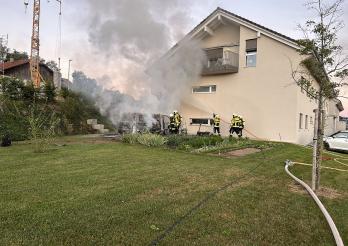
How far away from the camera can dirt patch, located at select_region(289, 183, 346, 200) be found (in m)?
6.65

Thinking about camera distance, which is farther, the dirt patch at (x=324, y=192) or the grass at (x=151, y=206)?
the dirt patch at (x=324, y=192)

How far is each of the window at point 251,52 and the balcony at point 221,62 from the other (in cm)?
87

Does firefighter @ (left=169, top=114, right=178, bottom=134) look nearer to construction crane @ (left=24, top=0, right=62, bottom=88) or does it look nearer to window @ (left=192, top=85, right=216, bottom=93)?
window @ (left=192, top=85, right=216, bottom=93)

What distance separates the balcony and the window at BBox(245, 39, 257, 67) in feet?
2.85

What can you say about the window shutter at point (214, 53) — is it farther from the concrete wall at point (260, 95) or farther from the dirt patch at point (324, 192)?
the dirt patch at point (324, 192)

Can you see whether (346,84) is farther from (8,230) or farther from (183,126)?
(183,126)

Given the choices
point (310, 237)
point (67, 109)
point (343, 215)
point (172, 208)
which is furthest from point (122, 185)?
point (67, 109)

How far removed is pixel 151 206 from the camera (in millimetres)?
5285

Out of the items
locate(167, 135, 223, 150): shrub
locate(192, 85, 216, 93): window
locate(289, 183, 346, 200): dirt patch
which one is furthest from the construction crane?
locate(289, 183, 346, 200): dirt patch

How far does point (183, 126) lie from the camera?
24.9 m

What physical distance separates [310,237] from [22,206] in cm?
446

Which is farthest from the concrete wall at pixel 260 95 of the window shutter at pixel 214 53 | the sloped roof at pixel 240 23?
the window shutter at pixel 214 53

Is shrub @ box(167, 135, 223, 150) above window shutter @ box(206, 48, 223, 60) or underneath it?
underneath

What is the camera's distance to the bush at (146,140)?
48.1ft
